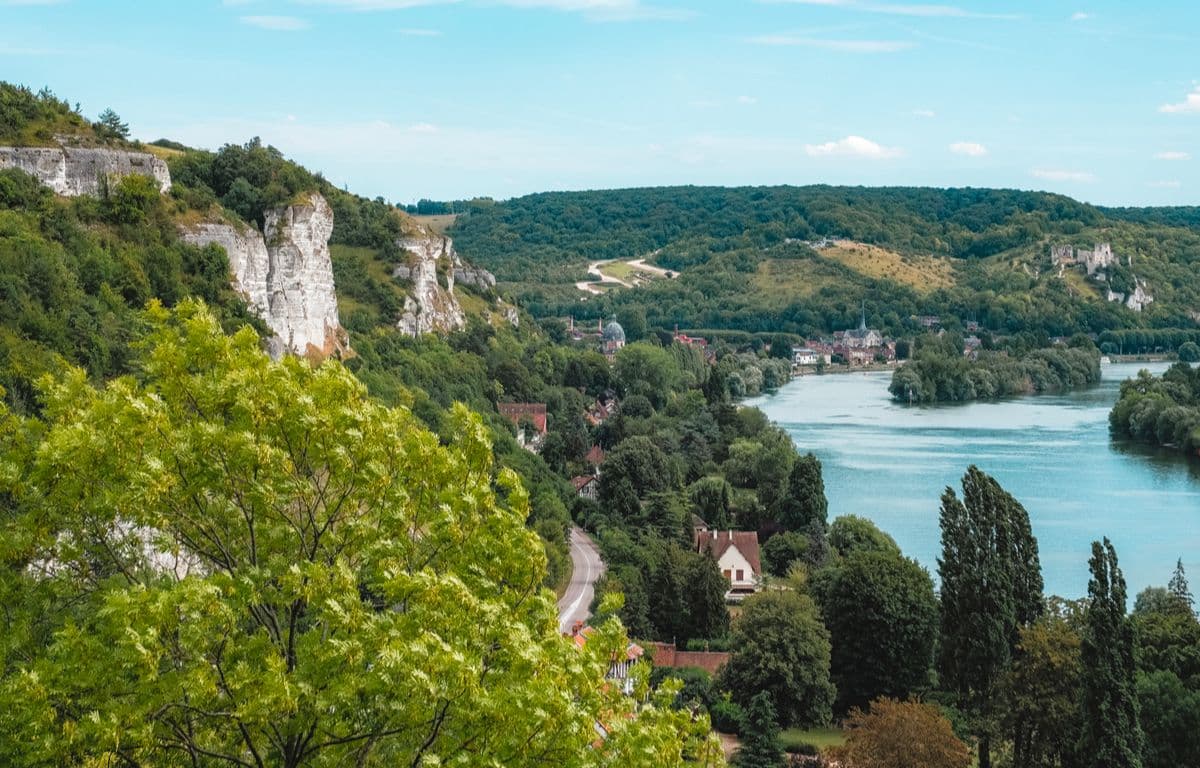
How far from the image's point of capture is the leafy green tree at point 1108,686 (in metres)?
18.6

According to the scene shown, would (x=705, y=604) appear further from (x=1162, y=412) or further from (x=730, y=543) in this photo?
(x=1162, y=412)

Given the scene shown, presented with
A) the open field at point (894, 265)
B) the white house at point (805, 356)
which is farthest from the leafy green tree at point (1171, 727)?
the open field at point (894, 265)

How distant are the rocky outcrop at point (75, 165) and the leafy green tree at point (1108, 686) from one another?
80.1ft

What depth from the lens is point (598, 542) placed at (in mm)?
37688

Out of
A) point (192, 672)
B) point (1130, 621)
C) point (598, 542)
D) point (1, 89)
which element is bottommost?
point (598, 542)

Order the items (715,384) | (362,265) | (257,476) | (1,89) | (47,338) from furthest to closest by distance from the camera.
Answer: (715,384) → (362,265) → (1,89) → (47,338) → (257,476)

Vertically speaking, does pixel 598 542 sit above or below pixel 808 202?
below

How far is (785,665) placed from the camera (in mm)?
23172

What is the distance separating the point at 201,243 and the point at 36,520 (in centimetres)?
2587

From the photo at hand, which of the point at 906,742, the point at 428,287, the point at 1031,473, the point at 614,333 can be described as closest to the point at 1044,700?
the point at 906,742

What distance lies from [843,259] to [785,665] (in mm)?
131912

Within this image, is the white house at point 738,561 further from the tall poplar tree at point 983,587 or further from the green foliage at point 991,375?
the green foliage at point 991,375

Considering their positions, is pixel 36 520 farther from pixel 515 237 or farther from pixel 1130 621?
pixel 515 237

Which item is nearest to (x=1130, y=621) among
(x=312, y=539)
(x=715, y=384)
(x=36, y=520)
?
(x=312, y=539)
